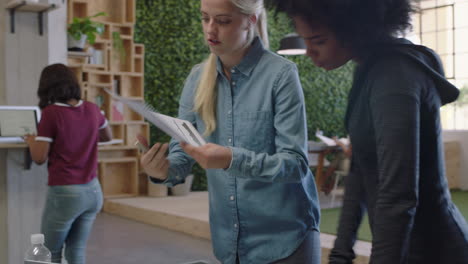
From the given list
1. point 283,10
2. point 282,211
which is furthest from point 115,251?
point 283,10

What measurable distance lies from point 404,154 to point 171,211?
18.1 feet

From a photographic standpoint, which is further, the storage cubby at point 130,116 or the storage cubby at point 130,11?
the storage cubby at point 130,116

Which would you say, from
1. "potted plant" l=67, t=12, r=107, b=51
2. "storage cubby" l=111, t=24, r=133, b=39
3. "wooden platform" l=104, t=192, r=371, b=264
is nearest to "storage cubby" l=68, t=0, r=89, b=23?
"storage cubby" l=111, t=24, r=133, b=39

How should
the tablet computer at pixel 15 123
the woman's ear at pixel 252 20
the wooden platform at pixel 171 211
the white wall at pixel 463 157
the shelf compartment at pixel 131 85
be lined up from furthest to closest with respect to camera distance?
the white wall at pixel 463 157 < the shelf compartment at pixel 131 85 < the wooden platform at pixel 171 211 < the tablet computer at pixel 15 123 < the woman's ear at pixel 252 20

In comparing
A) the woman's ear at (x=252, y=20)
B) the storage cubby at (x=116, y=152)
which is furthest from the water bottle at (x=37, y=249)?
the storage cubby at (x=116, y=152)

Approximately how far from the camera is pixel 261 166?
1341 mm

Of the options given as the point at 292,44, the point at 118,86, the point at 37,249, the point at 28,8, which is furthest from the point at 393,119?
the point at 118,86

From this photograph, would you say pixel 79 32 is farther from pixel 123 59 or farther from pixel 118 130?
pixel 118 130

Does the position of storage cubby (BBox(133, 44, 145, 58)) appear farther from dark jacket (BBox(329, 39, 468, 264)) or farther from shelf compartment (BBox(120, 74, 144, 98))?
dark jacket (BBox(329, 39, 468, 264))

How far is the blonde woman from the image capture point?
1.40 m

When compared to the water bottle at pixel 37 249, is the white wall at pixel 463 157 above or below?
below

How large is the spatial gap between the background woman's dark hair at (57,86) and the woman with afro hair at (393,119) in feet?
6.90

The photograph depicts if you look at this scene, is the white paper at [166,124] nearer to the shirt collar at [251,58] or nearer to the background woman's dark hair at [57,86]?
the shirt collar at [251,58]

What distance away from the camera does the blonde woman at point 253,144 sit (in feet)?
4.58
